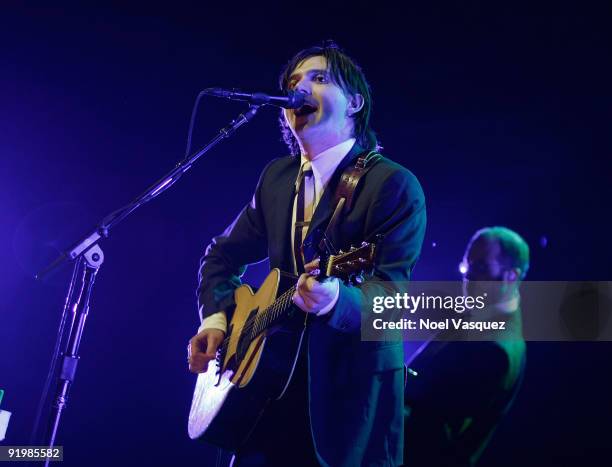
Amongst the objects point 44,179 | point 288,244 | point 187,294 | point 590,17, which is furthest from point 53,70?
point 590,17

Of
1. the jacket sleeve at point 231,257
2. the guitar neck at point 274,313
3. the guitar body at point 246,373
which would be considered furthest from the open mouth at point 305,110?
the guitar neck at point 274,313

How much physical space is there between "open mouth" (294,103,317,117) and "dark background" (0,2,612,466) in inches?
62.3

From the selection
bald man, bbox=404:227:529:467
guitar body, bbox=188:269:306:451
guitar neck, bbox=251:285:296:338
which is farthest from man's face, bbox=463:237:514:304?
guitar neck, bbox=251:285:296:338

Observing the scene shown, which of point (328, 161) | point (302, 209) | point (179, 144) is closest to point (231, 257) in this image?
point (302, 209)

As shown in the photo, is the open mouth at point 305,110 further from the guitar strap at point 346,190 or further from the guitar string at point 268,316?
the guitar string at point 268,316

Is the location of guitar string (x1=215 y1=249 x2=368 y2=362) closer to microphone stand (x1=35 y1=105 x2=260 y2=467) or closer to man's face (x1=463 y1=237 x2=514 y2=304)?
microphone stand (x1=35 y1=105 x2=260 y2=467)

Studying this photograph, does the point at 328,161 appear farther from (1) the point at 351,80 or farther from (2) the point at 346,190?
(1) the point at 351,80

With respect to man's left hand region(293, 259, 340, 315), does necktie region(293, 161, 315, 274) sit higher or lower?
higher

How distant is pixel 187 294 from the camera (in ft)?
14.0

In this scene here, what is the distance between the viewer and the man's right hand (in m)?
2.49

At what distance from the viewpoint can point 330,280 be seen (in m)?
1.67

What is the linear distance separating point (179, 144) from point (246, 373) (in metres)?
2.64

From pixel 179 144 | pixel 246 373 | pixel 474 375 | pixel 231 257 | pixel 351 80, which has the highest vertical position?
pixel 179 144

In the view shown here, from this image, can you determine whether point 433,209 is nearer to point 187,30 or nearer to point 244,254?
point 244,254
